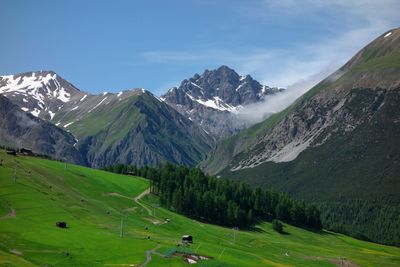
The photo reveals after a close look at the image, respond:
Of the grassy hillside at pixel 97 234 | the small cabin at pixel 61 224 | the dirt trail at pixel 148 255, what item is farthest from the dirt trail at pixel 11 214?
the dirt trail at pixel 148 255

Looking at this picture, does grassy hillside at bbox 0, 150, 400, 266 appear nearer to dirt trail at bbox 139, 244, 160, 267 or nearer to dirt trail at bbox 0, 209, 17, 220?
dirt trail at bbox 0, 209, 17, 220

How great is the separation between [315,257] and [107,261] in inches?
2907

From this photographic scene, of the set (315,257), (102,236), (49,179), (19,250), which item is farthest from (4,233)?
(315,257)

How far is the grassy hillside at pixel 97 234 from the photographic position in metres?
104

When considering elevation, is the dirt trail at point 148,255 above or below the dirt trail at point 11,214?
below

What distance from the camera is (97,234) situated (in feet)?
406

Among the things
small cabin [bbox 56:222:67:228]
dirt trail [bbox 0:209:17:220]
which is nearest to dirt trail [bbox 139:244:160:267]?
small cabin [bbox 56:222:67:228]

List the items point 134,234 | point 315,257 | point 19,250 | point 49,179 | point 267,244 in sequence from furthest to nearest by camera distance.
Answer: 1. point 49,179
2. point 267,244
3. point 315,257
4. point 134,234
5. point 19,250

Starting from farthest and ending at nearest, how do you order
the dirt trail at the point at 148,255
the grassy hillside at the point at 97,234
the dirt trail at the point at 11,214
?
1. the dirt trail at the point at 11,214
2. the grassy hillside at the point at 97,234
3. the dirt trail at the point at 148,255

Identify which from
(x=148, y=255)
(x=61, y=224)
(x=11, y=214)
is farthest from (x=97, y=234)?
(x=11, y=214)

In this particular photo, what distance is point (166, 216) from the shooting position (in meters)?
182

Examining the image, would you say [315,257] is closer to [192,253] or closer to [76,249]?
[192,253]

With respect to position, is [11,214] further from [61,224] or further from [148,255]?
[148,255]

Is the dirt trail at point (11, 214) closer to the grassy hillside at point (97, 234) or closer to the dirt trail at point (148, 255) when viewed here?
the grassy hillside at point (97, 234)
